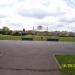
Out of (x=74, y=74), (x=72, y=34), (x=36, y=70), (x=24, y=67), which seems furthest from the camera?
(x=72, y=34)

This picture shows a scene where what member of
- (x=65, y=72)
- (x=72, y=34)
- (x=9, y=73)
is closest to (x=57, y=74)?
(x=65, y=72)

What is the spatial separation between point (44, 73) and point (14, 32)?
2185 inches

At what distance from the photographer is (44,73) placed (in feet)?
38.3

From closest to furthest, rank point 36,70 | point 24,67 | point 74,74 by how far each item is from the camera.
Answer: point 74,74 → point 36,70 → point 24,67

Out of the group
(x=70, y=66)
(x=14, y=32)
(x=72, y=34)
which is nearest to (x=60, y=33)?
(x=72, y=34)

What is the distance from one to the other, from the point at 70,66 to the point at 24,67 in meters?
2.33

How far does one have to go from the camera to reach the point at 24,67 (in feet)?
43.1

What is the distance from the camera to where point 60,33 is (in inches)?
2618

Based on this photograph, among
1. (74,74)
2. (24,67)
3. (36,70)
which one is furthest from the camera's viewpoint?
(24,67)

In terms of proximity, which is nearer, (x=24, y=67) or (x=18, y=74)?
(x=18, y=74)

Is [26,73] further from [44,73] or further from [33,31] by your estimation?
[33,31]

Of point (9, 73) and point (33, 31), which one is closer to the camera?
point (9, 73)

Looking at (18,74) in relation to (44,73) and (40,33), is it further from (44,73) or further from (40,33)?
(40,33)

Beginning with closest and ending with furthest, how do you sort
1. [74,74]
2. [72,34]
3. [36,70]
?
[74,74] < [36,70] < [72,34]
